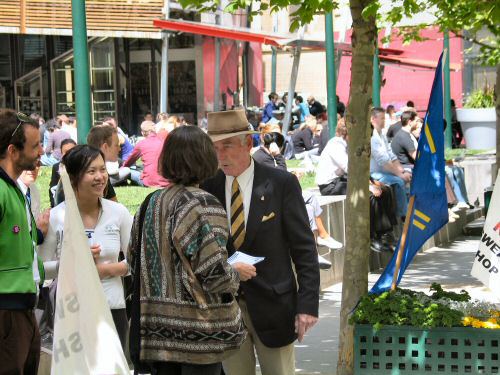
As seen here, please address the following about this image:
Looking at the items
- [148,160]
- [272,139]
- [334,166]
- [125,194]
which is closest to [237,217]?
[272,139]

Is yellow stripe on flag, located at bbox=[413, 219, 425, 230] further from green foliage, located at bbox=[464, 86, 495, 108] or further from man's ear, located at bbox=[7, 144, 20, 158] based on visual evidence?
green foliage, located at bbox=[464, 86, 495, 108]

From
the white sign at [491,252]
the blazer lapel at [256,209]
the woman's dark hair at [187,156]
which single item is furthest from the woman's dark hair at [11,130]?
the white sign at [491,252]

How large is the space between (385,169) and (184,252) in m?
10.2

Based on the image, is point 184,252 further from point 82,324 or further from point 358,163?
point 358,163

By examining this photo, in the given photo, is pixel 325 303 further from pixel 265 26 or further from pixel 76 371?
pixel 265 26

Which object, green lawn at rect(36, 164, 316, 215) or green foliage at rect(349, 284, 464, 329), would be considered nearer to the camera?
green foliage at rect(349, 284, 464, 329)

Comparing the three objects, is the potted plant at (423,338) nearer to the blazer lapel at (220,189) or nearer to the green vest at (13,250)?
the blazer lapel at (220,189)

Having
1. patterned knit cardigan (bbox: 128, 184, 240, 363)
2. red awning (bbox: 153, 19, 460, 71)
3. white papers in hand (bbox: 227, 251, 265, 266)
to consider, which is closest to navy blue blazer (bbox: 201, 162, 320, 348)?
white papers in hand (bbox: 227, 251, 265, 266)

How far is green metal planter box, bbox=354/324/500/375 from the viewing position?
22.0 feet

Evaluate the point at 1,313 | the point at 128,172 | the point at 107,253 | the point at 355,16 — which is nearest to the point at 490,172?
the point at 128,172

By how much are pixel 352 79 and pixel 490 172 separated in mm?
14852

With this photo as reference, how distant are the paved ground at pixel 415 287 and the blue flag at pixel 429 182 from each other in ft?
4.75

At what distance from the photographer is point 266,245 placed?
5.64 meters

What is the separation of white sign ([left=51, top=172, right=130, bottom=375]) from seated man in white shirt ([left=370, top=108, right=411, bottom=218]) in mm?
10197
